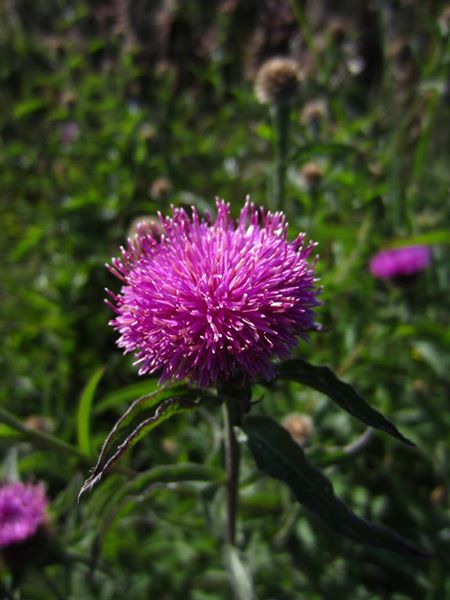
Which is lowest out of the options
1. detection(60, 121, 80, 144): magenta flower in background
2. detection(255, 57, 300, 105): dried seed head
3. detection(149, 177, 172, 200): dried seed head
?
detection(255, 57, 300, 105): dried seed head

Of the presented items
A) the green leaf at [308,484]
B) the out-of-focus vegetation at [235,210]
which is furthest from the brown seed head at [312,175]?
the green leaf at [308,484]

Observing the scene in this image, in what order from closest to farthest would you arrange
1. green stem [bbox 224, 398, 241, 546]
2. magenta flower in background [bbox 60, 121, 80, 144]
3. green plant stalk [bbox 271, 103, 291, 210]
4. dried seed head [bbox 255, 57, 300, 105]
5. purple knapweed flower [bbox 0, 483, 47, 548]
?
1. green stem [bbox 224, 398, 241, 546]
2. purple knapweed flower [bbox 0, 483, 47, 548]
3. green plant stalk [bbox 271, 103, 291, 210]
4. dried seed head [bbox 255, 57, 300, 105]
5. magenta flower in background [bbox 60, 121, 80, 144]

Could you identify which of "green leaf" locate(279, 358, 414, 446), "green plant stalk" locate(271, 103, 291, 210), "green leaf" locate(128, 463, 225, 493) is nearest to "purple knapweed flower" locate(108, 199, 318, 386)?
"green leaf" locate(279, 358, 414, 446)

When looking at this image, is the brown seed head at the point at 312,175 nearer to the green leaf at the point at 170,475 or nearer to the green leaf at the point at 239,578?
the green leaf at the point at 170,475

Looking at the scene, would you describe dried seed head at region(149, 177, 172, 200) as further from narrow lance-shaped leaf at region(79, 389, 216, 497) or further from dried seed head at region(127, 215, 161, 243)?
narrow lance-shaped leaf at region(79, 389, 216, 497)

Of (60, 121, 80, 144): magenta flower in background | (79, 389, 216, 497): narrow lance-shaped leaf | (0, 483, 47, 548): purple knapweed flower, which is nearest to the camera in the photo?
(79, 389, 216, 497): narrow lance-shaped leaf

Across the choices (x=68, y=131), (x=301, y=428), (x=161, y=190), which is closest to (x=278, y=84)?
(x=161, y=190)

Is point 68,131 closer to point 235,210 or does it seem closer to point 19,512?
point 235,210
